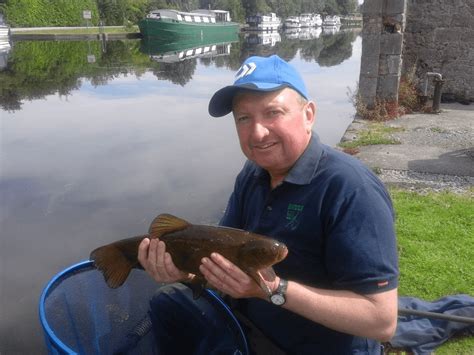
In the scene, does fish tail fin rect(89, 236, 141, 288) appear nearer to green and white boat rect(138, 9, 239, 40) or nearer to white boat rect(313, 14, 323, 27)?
green and white boat rect(138, 9, 239, 40)

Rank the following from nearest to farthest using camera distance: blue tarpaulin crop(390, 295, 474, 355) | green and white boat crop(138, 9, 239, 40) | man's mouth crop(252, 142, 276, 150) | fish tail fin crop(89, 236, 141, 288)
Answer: man's mouth crop(252, 142, 276, 150) < fish tail fin crop(89, 236, 141, 288) < blue tarpaulin crop(390, 295, 474, 355) < green and white boat crop(138, 9, 239, 40)

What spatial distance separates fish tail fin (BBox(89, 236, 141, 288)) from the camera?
2.42 metres

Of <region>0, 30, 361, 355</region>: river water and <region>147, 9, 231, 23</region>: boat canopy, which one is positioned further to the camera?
<region>147, 9, 231, 23</region>: boat canopy

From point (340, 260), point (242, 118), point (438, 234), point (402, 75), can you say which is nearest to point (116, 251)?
point (242, 118)

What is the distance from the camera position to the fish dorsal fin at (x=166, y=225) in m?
2.29

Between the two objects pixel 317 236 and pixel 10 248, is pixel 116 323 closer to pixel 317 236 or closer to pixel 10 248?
pixel 317 236

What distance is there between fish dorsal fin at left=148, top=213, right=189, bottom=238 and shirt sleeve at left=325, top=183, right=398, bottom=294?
2.33ft

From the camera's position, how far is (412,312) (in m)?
3.20

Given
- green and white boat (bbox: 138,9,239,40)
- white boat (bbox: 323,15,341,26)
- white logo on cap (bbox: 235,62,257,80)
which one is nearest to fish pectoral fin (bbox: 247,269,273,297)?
white logo on cap (bbox: 235,62,257,80)

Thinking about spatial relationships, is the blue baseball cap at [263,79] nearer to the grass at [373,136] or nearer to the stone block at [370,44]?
the grass at [373,136]

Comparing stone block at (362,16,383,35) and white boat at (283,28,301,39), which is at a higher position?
stone block at (362,16,383,35)

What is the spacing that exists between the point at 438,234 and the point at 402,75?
8.40 m

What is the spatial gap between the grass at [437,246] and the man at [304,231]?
5.39 ft

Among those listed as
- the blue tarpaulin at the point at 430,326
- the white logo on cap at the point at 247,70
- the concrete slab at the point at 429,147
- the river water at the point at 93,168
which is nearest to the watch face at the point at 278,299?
the white logo on cap at the point at 247,70
